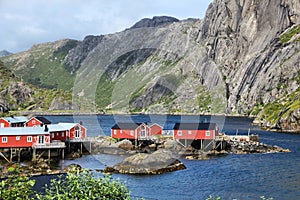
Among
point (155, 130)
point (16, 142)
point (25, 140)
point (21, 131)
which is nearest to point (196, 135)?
point (155, 130)

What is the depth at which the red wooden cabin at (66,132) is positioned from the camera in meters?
89.9

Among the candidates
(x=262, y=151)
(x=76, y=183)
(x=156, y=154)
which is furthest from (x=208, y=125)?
(x=76, y=183)

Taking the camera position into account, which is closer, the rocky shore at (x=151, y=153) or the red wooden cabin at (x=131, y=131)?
the rocky shore at (x=151, y=153)

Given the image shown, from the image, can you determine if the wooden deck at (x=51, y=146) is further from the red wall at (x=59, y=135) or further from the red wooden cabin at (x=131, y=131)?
the red wooden cabin at (x=131, y=131)

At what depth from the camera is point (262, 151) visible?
100375 millimetres

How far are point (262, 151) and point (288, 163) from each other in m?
15.6

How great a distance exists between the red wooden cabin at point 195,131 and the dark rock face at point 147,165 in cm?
2434

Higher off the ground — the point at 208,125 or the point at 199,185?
the point at 208,125

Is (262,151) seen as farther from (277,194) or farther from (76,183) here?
(76,183)

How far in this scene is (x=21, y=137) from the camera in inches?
3226

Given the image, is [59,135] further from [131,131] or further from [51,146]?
[131,131]

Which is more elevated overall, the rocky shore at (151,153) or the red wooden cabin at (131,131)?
the red wooden cabin at (131,131)

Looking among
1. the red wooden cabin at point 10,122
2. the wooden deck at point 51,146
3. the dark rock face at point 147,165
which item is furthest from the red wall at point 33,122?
the dark rock face at point 147,165

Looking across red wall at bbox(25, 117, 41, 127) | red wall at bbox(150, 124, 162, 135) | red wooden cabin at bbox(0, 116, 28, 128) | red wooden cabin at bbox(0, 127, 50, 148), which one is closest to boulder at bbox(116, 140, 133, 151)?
red wall at bbox(150, 124, 162, 135)
